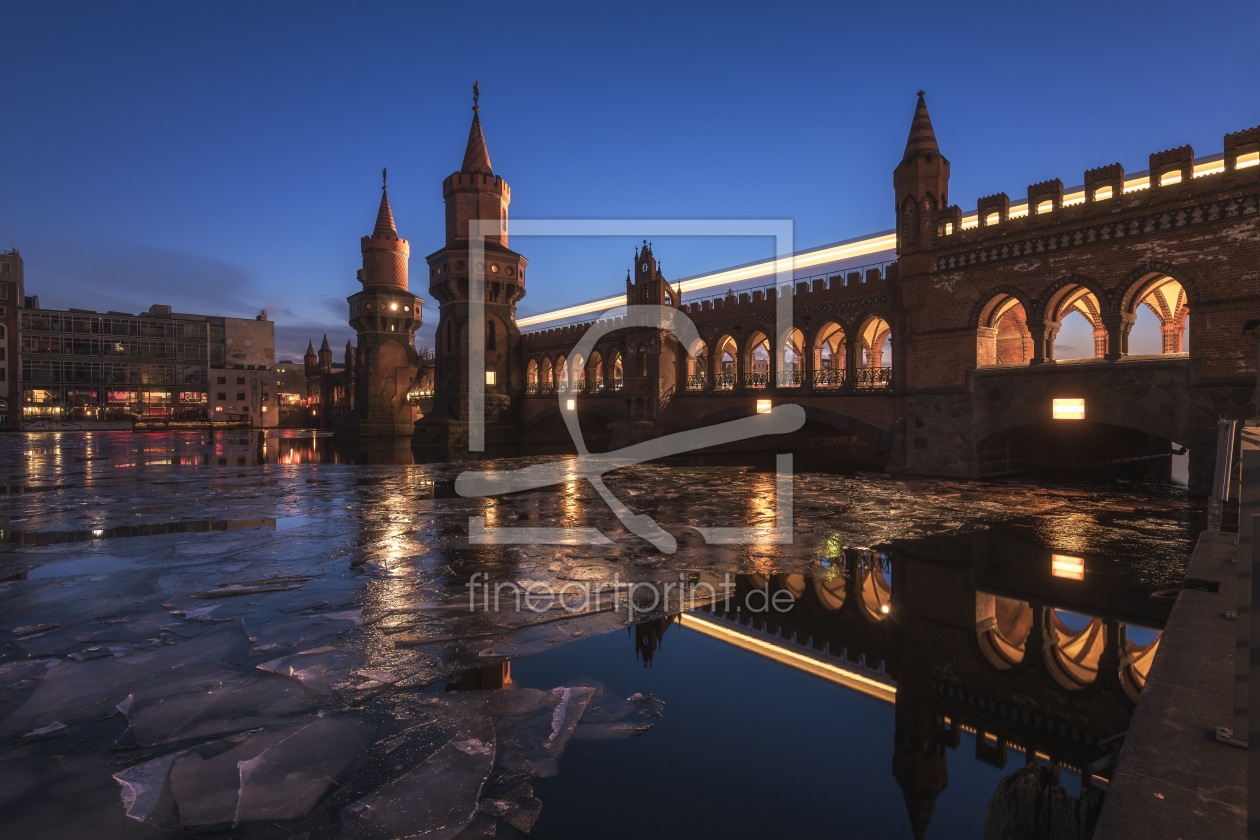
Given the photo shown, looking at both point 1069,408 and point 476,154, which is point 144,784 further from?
point 476,154

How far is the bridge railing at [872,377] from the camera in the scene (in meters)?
20.4

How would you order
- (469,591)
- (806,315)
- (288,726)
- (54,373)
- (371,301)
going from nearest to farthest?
1. (288,726)
2. (469,591)
3. (806,315)
4. (371,301)
5. (54,373)

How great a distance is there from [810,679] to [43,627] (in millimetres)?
6581

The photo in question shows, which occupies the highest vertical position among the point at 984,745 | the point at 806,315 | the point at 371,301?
the point at 371,301

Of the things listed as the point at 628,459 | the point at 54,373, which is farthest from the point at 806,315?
the point at 54,373

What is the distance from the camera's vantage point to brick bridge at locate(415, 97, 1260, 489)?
13000 millimetres

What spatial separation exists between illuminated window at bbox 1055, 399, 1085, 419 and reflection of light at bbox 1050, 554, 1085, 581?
8649 millimetres

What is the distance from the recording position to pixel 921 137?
715 inches

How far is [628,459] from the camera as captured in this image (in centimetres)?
2409

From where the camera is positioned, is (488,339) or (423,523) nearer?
(423,523)

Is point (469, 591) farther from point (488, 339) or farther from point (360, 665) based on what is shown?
point (488, 339)

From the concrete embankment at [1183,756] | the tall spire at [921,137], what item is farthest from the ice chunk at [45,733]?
the tall spire at [921,137]

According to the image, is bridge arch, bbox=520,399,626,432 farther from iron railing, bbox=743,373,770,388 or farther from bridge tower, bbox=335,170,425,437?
bridge tower, bbox=335,170,425,437

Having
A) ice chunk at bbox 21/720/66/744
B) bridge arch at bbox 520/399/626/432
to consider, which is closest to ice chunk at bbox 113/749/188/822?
ice chunk at bbox 21/720/66/744
